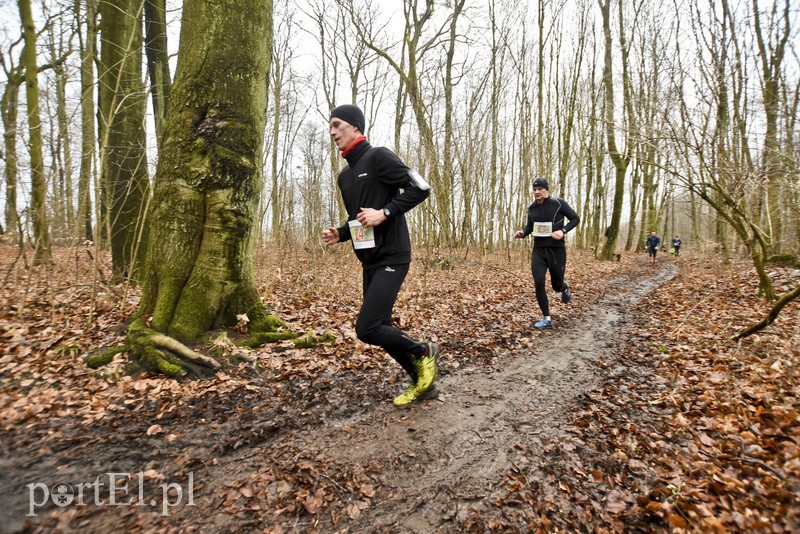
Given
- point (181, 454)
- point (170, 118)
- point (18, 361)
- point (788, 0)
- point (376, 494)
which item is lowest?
point (376, 494)

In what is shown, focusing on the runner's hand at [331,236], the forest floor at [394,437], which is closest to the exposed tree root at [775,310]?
the forest floor at [394,437]

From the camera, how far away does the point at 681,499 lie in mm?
2121

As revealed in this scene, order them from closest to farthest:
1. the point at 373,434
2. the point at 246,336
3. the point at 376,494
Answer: the point at 376,494
the point at 373,434
the point at 246,336

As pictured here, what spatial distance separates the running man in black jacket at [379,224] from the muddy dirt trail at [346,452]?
20.5 inches

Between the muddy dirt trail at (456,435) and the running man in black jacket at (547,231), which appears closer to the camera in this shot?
the muddy dirt trail at (456,435)

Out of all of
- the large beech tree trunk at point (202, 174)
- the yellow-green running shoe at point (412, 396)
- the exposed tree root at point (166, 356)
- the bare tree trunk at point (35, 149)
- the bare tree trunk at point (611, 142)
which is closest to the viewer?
the yellow-green running shoe at point (412, 396)

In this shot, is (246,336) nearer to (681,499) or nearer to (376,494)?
(376,494)

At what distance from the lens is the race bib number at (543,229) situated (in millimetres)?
6293

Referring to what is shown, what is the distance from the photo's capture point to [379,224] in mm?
3100

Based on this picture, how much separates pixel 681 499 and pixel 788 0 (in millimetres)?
13152

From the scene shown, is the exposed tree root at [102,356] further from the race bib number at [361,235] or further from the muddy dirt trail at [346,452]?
the race bib number at [361,235]

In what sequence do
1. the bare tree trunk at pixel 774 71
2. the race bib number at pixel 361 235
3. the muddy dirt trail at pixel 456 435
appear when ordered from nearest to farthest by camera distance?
the muddy dirt trail at pixel 456 435
the race bib number at pixel 361 235
the bare tree trunk at pixel 774 71

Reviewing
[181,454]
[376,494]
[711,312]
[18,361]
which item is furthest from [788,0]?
[18,361]

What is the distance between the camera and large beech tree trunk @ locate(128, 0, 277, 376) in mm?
3727
